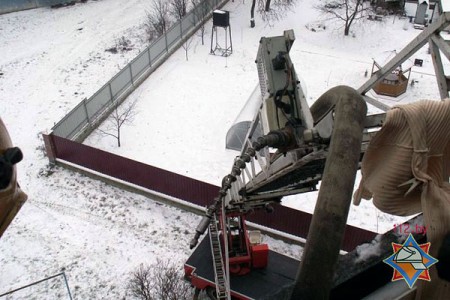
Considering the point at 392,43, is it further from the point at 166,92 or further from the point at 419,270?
the point at 419,270

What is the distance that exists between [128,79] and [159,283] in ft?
39.8

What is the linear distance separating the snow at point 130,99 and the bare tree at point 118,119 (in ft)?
1.40

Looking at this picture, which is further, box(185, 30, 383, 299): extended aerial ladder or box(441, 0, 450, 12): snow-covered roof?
box(441, 0, 450, 12): snow-covered roof

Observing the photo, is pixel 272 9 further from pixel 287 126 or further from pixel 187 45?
pixel 287 126

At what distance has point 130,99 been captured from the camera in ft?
69.3

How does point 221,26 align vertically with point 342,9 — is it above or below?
above

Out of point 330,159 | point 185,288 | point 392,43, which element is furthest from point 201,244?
point 392,43

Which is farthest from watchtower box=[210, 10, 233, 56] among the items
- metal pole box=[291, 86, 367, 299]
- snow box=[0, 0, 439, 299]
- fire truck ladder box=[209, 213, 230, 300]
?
metal pole box=[291, 86, 367, 299]

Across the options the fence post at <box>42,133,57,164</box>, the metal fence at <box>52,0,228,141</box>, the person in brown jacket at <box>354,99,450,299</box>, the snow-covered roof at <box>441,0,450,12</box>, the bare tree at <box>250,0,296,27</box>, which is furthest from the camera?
the bare tree at <box>250,0,296,27</box>

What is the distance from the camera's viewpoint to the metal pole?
2.56 metres

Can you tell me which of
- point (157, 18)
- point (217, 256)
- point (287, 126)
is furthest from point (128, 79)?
point (287, 126)

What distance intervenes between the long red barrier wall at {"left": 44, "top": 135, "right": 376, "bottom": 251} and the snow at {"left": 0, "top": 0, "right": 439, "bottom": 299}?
563mm

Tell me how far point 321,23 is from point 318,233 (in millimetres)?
27616

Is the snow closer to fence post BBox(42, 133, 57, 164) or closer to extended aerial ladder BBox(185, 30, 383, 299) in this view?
fence post BBox(42, 133, 57, 164)
